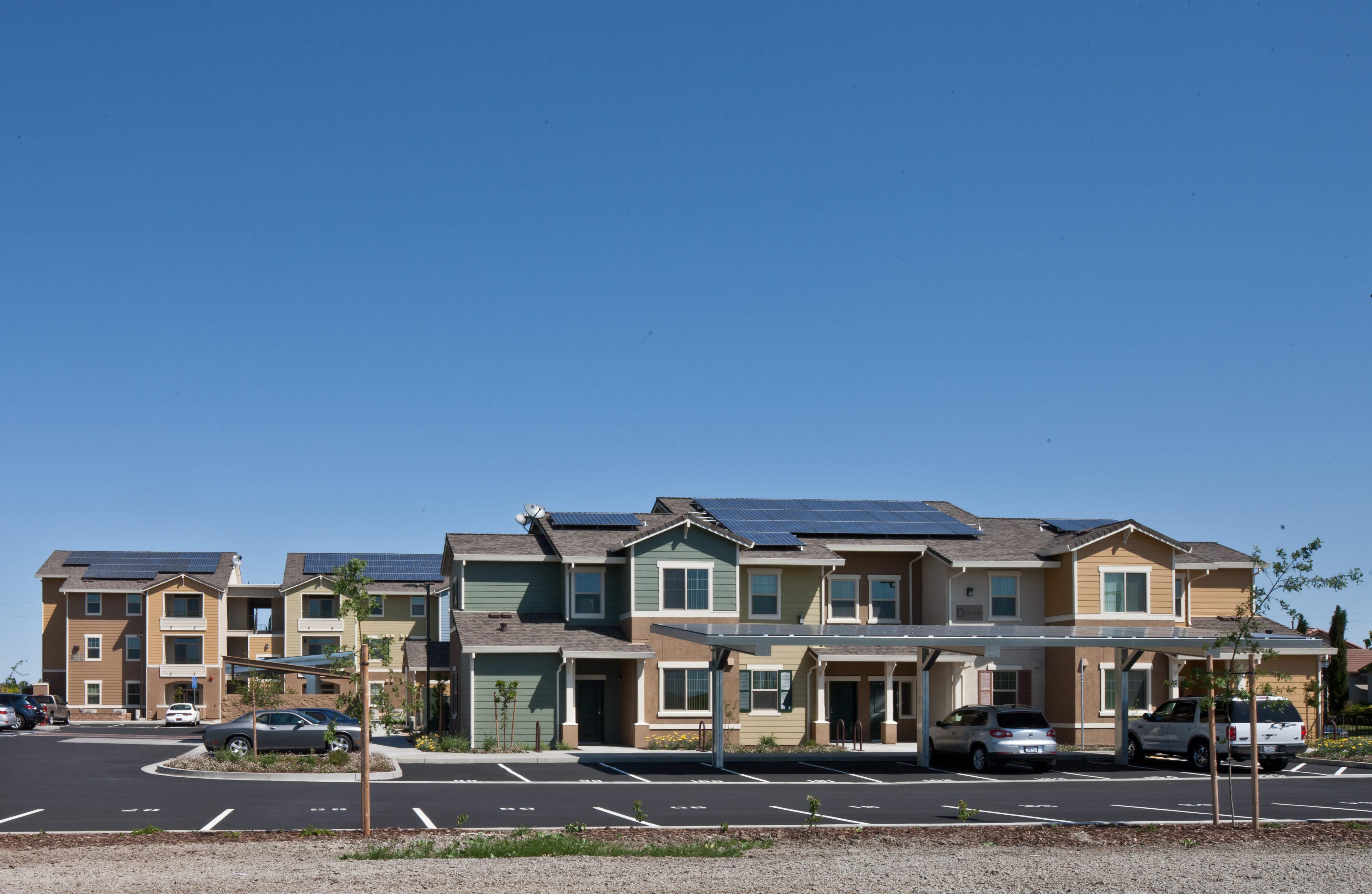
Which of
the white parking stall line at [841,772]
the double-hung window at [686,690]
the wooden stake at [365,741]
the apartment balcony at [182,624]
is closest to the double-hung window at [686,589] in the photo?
the double-hung window at [686,690]

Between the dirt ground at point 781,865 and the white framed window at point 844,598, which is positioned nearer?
the dirt ground at point 781,865

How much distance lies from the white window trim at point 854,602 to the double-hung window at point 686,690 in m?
4.85

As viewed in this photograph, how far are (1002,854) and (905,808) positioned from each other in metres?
6.57

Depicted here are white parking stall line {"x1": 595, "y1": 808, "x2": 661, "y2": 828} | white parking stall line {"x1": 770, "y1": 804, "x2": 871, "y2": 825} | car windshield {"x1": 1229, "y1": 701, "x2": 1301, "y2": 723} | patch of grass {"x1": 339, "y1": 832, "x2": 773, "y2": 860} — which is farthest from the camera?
car windshield {"x1": 1229, "y1": 701, "x2": 1301, "y2": 723}

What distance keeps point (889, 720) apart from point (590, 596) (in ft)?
32.0

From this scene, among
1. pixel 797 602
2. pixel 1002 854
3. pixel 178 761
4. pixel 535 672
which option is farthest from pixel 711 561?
pixel 1002 854

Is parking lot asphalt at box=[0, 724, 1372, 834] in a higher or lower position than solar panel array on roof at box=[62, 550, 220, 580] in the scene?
lower

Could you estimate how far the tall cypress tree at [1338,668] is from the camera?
244ft

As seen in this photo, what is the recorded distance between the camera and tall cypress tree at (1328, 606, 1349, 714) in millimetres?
74500

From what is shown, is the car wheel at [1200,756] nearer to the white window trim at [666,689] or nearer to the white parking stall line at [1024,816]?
the white parking stall line at [1024,816]

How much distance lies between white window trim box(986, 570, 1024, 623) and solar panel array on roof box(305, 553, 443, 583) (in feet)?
128

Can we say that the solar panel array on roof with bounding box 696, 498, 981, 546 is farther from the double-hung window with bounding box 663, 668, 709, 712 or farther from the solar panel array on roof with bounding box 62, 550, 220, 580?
the solar panel array on roof with bounding box 62, 550, 220, 580

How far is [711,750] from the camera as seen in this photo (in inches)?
1455

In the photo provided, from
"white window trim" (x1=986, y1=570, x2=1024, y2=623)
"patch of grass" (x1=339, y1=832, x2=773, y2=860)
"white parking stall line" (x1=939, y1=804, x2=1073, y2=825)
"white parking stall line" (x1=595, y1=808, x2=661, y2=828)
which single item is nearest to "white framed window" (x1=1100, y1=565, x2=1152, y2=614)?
"white window trim" (x1=986, y1=570, x2=1024, y2=623)
